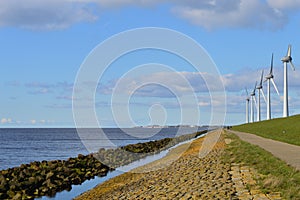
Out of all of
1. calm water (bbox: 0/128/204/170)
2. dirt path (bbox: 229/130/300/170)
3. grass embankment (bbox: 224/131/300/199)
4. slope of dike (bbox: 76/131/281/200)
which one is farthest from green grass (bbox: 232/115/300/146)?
calm water (bbox: 0/128/204/170)

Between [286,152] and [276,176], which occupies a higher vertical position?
[286,152]

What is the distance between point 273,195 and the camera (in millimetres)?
10938

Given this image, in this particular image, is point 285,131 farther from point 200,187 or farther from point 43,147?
point 43,147

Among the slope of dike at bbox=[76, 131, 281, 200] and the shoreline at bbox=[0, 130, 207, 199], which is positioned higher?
the slope of dike at bbox=[76, 131, 281, 200]

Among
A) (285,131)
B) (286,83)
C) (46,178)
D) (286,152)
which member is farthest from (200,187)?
(286,83)

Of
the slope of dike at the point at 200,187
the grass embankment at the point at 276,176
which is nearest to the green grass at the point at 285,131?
the grass embankment at the point at 276,176

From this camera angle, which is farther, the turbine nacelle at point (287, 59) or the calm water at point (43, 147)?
the turbine nacelle at point (287, 59)

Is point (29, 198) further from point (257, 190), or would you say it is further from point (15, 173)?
point (257, 190)

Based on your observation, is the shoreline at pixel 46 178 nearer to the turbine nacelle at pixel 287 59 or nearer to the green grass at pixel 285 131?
the green grass at pixel 285 131

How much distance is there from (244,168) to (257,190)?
4717 mm

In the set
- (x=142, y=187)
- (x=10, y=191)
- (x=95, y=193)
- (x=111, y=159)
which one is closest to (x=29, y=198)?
(x=10, y=191)

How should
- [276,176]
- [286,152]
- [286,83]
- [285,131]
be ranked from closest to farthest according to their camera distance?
1. [276,176]
2. [286,152]
3. [285,131]
4. [286,83]

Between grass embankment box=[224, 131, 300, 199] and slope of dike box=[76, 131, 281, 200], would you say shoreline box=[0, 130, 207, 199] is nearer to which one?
slope of dike box=[76, 131, 281, 200]

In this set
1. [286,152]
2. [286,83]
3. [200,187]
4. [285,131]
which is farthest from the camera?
[286,83]
